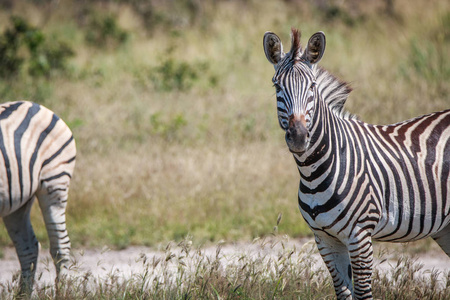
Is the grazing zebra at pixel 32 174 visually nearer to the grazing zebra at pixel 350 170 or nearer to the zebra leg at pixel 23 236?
the zebra leg at pixel 23 236

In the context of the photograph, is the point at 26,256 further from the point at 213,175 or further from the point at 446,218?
the point at 446,218

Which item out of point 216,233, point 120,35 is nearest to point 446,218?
point 216,233

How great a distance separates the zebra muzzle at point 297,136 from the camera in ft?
11.0

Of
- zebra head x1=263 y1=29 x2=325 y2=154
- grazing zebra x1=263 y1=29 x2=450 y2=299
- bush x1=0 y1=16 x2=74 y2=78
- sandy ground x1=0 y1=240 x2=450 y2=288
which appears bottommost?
sandy ground x1=0 y1=240 x2=450 y2=288

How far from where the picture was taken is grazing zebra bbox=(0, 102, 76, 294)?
16.3 feet

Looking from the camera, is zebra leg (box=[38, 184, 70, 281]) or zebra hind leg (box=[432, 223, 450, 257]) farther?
zebra leg (box=[38, 184, 70, 281])

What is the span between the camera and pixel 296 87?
11.6 feet

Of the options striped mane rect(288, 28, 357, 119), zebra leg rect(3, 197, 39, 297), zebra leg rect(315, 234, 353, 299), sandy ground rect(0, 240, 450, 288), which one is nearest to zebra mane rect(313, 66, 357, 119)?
striped mane rect(288, 28, 357, 119)

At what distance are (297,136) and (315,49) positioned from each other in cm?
75

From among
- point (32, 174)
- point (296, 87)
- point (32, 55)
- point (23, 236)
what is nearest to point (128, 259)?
point (23, 236)

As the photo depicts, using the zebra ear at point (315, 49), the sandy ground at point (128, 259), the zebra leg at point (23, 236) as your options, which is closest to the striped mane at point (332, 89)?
the zebra ear at point (315, 49)

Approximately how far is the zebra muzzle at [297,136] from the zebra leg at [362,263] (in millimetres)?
760

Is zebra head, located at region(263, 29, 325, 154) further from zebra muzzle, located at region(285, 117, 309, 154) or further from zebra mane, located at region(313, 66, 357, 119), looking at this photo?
zebra mane, located at region(313, 66, 357, 119)

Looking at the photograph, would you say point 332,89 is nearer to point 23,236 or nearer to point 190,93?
point 23,236
